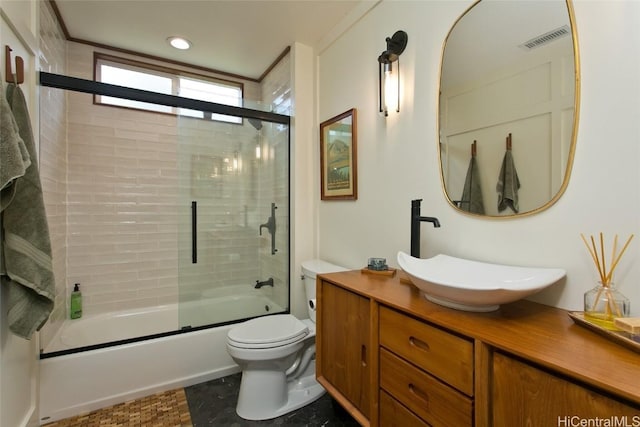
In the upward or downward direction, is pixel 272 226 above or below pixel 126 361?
above

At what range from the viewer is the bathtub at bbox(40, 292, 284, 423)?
5.62 ft

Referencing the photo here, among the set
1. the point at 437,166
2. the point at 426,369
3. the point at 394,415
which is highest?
the point at 437,166

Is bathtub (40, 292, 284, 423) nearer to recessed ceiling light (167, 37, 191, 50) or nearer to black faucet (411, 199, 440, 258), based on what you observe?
black faucet (411, 199, 440, 258)

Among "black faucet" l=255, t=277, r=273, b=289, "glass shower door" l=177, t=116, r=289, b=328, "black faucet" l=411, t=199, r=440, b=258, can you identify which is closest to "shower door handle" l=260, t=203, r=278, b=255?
"glass shower door" l=177, t=116, r=289, b=328

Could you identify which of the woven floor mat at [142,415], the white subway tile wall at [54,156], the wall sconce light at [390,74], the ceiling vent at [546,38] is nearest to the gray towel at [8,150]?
the white subway tile wall at [54,156]

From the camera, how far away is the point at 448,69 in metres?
1.42

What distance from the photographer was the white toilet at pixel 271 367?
1672mm

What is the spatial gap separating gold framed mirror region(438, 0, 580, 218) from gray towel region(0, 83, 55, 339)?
73.9 inches

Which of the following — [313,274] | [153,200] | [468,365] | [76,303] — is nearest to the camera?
[468,365]

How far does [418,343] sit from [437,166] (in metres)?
0.84

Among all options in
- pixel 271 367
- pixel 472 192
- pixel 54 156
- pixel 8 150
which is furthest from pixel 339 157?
pixel 54 156

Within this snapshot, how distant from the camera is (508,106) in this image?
3.91 ft

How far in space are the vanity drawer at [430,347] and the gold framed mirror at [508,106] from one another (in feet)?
1.91

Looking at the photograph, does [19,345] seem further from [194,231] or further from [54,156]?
[54,156]
